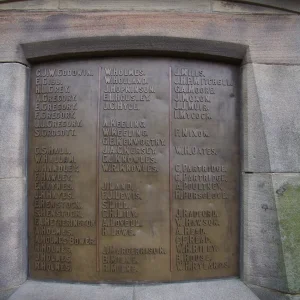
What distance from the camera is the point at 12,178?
345 centimetres

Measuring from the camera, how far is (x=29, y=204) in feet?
11.9

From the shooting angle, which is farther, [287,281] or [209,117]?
[209,117]

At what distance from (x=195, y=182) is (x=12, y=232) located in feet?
7.48

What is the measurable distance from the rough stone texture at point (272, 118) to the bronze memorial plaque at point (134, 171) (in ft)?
0.69

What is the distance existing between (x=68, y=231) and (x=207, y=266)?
5.81ft

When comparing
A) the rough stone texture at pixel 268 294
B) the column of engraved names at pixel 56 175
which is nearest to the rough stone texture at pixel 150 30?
the column of engraved names at pixel 56 175

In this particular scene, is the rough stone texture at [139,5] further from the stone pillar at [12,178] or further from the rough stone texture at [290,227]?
the rough stone texture at [290,227]

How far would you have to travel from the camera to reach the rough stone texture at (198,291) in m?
3.32

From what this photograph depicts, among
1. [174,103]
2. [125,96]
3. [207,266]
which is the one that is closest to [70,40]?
[125,96]

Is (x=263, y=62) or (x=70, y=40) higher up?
(x=70, y=40)

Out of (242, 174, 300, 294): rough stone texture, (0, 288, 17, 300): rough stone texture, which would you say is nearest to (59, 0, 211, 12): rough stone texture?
(242, 174, 300, 294): rough stone texture

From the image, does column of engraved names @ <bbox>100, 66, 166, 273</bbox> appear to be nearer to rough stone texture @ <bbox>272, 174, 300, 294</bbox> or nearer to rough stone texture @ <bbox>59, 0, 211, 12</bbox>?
rough stone texture @ <bbox>59, 0, 211, 12</bbox>

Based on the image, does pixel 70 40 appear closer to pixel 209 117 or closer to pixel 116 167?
pixel 116 167

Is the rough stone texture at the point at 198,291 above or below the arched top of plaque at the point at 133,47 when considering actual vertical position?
below
